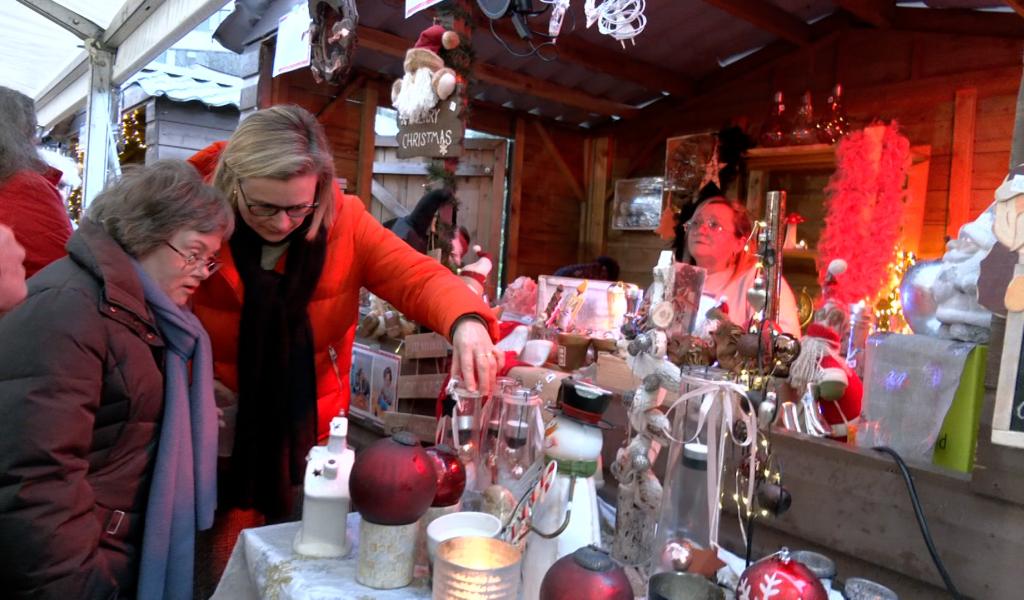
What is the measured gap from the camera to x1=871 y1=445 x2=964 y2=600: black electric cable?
3.86ft

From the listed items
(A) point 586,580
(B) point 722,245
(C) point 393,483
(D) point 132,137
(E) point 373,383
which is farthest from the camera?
(D) point 132,137

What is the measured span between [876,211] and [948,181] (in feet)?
2.01

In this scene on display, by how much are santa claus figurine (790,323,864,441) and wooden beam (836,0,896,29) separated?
291 cm

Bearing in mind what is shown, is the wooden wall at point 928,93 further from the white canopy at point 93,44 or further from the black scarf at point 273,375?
the black scarf at point 273,375

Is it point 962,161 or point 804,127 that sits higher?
point 804,127

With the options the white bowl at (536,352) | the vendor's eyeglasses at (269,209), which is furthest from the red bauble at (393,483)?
the white bowl at (536,352)

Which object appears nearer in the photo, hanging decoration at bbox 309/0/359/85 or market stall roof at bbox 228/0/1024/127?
hanging decoration at bbox 309/0/359/85

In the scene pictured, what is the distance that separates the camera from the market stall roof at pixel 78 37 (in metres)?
3.73

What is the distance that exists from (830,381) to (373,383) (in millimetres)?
1705

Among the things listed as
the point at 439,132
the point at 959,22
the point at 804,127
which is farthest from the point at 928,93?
the point at 439,132

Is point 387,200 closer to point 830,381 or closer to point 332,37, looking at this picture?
point 332,37

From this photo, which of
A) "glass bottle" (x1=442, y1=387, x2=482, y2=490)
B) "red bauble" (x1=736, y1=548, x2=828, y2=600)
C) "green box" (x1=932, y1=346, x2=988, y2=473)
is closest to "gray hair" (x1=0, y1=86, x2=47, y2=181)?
"glass bottle" (x1=442, y1=387, x2=482, y2=490)

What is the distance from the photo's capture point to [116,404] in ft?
3.98

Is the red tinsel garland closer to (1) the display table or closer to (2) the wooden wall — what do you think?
(2) the wooden wall
